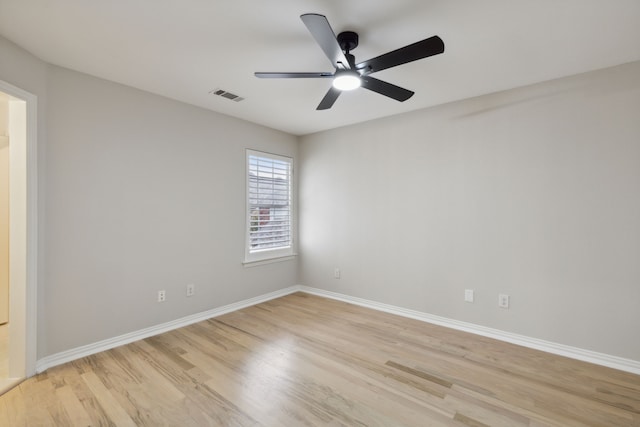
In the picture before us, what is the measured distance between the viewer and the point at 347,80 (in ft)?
6.86

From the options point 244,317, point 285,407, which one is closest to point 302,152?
point 244,317

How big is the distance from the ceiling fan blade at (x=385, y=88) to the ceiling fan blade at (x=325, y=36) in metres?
0.23

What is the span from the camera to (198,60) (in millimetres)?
2400

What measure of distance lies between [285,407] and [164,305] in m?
1.92

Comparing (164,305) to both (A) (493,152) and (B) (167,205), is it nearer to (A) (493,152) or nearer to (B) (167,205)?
(B) (167,205)

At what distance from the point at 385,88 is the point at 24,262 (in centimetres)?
305

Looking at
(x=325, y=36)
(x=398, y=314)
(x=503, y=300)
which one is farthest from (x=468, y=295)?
(x=325, y=36)

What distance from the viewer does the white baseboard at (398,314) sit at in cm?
244

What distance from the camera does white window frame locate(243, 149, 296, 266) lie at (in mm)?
4000

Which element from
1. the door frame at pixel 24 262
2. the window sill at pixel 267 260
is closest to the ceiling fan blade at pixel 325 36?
the door frame at pixel 24 262

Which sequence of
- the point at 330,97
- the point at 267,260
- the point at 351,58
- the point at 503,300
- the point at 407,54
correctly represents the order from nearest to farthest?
1. the point at 407,54
2. the point at 351,58
3. the point at 330,97
4. the point at 503,300
5. the point at 267,260

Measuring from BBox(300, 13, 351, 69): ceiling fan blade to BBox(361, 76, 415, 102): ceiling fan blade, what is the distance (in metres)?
0.23

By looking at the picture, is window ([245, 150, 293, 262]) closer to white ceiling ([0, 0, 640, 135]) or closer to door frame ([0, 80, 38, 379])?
white ceiling ([0, 0, 640, 135])

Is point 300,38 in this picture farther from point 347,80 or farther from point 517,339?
point 517,339
